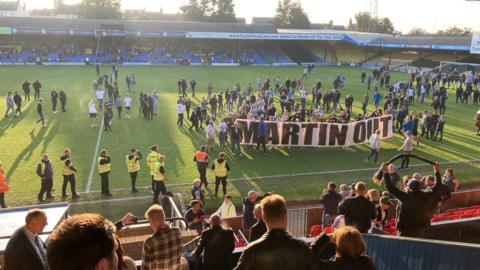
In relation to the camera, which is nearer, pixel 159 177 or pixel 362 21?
pixel 159 177

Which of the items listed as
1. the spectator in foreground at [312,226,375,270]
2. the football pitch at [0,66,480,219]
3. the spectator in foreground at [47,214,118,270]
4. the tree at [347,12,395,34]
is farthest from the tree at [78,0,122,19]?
the spectator in foreground at [47,214,118,270]

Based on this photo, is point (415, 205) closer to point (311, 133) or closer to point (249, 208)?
point (249, 208)

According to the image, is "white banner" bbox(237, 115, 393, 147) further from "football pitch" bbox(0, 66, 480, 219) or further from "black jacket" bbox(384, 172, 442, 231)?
"black jacket" bbox(384, 172, 442, 231)

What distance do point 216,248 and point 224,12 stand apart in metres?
84.4

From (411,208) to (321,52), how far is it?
204ft

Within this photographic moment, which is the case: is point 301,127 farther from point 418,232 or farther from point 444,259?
point 444,259

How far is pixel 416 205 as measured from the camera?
6.09m

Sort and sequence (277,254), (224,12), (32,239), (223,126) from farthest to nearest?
(224,12) < (223,126) < (32,239) < (277,254)

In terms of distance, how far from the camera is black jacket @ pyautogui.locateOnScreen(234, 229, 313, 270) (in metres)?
3.27

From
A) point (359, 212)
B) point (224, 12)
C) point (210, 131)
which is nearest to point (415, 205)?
point (359, 212)

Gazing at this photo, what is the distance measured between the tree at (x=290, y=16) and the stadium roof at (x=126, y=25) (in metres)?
29.7

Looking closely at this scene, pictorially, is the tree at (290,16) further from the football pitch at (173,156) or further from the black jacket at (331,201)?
the black jacket at (331,201)

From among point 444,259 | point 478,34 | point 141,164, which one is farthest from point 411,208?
point 478,34

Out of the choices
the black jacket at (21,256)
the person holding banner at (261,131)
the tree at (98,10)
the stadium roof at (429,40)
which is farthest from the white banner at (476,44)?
the tree at (98,10)
